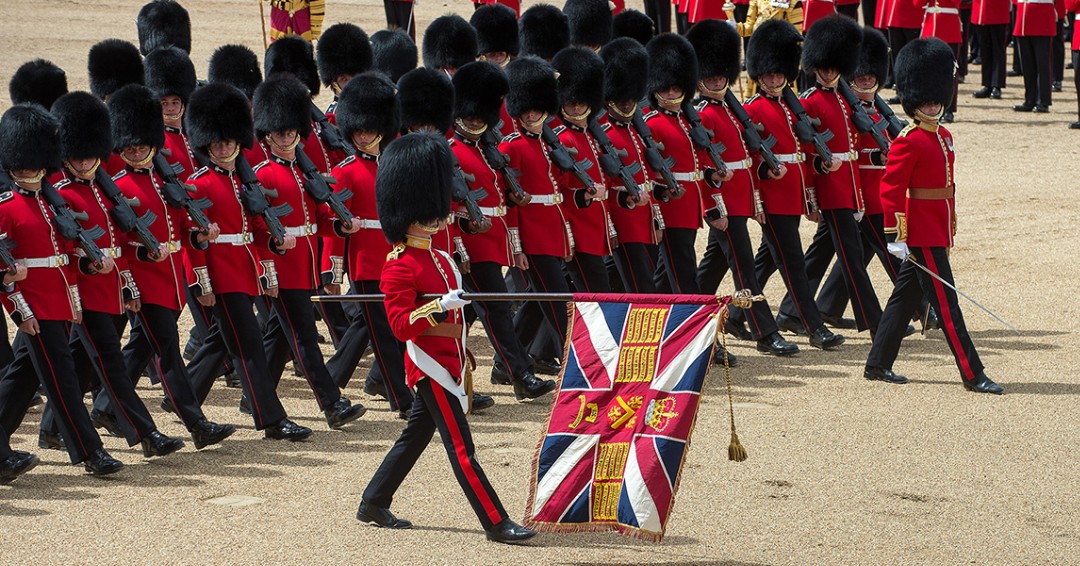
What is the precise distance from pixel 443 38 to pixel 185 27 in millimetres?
1435

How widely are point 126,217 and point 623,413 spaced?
209 cm

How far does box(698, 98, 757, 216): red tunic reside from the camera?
7562mm

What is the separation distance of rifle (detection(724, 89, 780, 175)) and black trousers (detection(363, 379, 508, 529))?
2981 mm

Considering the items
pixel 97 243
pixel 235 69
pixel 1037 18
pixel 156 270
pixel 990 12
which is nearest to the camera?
pixel 97 243

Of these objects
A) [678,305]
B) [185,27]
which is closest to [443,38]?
[185,27]

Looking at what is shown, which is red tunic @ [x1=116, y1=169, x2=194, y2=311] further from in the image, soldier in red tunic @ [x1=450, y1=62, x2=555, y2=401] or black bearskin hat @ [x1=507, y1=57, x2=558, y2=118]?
black bearskin hat @ [x1=507, y1=57, x2=558, y2=118]

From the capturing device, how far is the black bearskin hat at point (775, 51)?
7.91 metres

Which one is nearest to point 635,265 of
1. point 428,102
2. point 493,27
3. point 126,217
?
point 428,102

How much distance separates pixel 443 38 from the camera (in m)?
8.37

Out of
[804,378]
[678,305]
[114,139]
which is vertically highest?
[114,139]

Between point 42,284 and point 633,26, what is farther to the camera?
point 633,26

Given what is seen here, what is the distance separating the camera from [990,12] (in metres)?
13.8

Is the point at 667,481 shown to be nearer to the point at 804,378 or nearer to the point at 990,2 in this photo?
the point at 804,378

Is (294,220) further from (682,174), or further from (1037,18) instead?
(1037,18)
